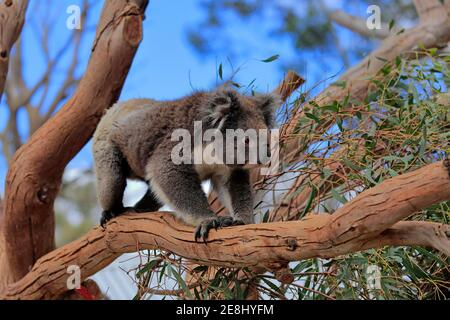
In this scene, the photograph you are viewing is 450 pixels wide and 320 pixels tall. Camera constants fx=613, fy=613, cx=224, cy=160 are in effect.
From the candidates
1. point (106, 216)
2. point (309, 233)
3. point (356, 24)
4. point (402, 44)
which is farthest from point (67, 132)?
point (356, 24)

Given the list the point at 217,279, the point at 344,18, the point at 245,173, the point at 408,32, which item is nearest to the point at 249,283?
the point at 217,279

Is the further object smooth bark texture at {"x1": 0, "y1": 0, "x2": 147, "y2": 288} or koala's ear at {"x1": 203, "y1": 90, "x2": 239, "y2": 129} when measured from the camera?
smooth bark texture at {"x1": 0, "y1": 0, "x2": 147, "y2": 288}

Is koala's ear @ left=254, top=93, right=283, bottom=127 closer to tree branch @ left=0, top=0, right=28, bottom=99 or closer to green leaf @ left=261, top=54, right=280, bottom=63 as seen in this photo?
green leaf @ left=261, top=54, right=280, bottom=63

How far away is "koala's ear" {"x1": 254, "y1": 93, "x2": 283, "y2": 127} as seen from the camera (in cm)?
341

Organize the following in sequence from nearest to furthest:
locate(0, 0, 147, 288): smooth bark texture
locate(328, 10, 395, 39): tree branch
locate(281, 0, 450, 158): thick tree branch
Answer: locate(0, 0, 147, 288): smooth bark texture
locate(281, 0, 450, 158): thick tree branch
locate(328, 10, 395, 39): tree branch

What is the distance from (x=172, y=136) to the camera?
3.29 meters

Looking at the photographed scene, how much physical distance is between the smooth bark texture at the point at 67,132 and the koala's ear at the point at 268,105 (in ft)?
3.28

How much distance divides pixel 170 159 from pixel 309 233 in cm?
108

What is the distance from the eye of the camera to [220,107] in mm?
3168

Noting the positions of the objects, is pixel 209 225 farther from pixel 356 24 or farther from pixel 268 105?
pixel 356 24

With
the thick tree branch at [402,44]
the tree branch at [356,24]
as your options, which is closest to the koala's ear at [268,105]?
the thick tree branch at [402,44]

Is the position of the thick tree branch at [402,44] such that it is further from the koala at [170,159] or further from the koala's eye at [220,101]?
the koala's eye at [220,101]

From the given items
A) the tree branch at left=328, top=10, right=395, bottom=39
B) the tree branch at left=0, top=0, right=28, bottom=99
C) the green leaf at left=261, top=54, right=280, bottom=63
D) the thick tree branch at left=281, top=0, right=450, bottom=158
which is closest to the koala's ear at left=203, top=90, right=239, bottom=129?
the green leaf at left=261, top=54, right=280, bottom=63

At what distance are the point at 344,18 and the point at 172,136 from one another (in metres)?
5.78
